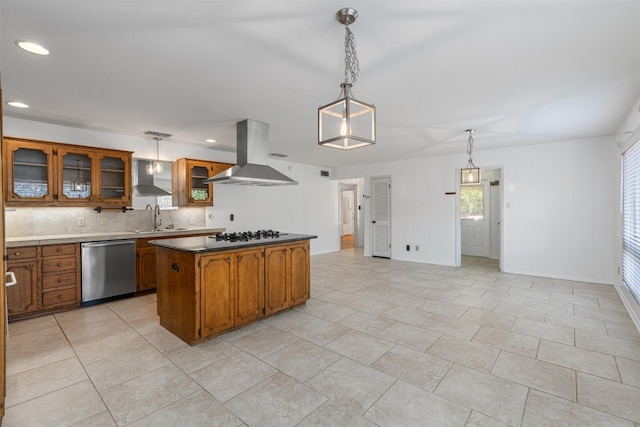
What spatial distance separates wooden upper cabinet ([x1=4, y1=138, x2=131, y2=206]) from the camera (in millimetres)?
3721

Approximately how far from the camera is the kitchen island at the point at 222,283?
287 centimetres

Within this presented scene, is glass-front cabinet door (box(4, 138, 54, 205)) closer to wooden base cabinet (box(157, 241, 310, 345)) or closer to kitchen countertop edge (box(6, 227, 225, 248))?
kitchen countertop edge (box(6, 227, 225, 248))

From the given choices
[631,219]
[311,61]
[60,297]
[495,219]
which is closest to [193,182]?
[60,297]

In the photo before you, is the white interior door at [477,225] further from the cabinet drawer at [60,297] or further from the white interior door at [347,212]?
the cabinet drawer at [60,297]

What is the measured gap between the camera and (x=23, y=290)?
11.5 feet

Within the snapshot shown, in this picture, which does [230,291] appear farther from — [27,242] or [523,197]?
[523,197]

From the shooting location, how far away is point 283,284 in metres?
3.67

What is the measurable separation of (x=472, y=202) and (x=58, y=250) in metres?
8.57

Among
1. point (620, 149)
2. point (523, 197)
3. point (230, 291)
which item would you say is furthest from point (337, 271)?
point (620, 149)

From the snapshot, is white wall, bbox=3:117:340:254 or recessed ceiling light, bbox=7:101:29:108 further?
white wall, bbox=3:117:340:254

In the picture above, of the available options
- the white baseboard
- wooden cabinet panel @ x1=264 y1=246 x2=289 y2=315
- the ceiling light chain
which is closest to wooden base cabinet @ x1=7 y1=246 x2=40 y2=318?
wooden cabinet panel @ x1=264 y1=246 x2=289 y2=315

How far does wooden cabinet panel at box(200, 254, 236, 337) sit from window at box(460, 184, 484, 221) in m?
6.74

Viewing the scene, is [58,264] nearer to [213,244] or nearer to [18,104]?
[18,104]

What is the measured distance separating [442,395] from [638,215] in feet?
11.6
